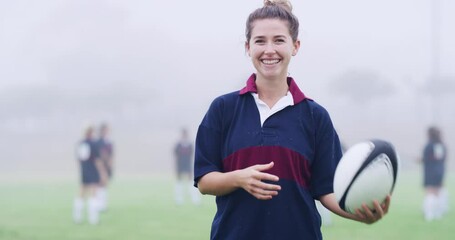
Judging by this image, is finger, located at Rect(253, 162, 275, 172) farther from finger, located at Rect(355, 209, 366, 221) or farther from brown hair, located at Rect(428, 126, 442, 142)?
brown hair, located at Rect(428, 126, 442, 142)

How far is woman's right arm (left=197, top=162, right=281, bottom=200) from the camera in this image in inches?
116

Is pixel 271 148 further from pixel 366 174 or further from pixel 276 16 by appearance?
pixel 276 16

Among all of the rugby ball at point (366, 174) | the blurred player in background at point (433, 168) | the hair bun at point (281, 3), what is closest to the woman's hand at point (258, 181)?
the rugby ball at point (366, 174)

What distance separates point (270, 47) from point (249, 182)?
2.02ft

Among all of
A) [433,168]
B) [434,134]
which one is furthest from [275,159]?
[433,168]

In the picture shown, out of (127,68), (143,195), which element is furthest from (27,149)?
(143,195)

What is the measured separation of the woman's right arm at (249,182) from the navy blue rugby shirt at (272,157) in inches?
3.1

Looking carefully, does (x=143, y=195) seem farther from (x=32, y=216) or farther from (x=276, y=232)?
(x=276, y=232)

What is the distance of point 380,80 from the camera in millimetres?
64750

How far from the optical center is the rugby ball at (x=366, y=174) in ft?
10.1

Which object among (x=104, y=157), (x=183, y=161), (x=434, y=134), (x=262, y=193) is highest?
(x=262, y=193)

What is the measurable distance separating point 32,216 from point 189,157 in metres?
4.08

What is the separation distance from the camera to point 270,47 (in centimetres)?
320

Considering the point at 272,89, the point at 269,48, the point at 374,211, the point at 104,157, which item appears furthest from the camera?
the point at 104,157
